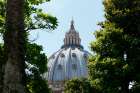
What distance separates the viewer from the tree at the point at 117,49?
752 inches

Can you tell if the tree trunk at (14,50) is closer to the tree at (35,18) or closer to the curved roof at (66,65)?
the tree at (35,18)

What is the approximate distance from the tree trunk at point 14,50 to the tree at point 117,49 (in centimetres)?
1088

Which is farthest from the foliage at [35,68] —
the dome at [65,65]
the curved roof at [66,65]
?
the curved roof at [66,65]

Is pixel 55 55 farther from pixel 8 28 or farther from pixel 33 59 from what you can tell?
pixel 8 28

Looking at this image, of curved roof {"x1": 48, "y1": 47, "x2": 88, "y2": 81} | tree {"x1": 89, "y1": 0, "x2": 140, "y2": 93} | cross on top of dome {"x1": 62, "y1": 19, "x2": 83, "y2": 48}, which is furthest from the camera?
cross on top of dome {"x1": 62, "y1": 19, "x2": 83, "y2": 48}

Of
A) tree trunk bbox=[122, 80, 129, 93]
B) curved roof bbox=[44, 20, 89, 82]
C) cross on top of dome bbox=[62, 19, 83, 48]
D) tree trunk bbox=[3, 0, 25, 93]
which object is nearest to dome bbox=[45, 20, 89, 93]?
curved roof bbox=[44, 20, 89, 82]

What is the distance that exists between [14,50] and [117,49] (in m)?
11.8

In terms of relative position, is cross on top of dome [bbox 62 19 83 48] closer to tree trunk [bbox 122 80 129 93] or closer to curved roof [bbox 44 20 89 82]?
curved roof [bbox 44 20 89 82]

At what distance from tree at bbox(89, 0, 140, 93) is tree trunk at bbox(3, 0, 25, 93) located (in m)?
10.9

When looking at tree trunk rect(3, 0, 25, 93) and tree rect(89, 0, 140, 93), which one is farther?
tree rect(89, 0, 140, 93)

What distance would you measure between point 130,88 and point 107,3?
4810 mm

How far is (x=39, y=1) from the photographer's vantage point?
72.2 feet

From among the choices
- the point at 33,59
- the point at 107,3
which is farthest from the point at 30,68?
the point at 107,3

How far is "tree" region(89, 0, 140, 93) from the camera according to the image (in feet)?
62.7
